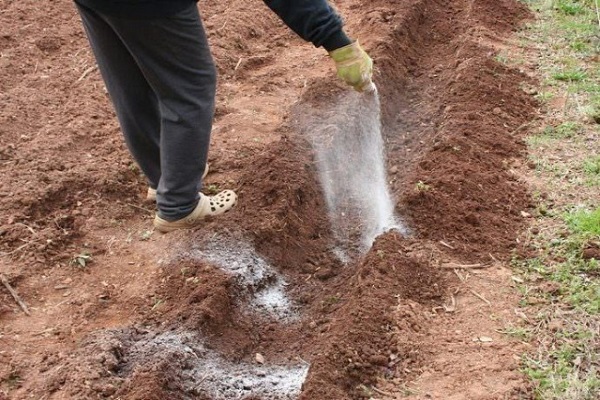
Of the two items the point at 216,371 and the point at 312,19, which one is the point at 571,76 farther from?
the point at 216,371

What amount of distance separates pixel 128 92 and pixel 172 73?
347mm

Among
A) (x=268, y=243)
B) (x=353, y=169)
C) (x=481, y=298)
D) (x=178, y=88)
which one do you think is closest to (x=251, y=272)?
(x=268, y=243)

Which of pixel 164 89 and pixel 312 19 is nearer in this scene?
pixel 312 19

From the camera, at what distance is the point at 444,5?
6180mm

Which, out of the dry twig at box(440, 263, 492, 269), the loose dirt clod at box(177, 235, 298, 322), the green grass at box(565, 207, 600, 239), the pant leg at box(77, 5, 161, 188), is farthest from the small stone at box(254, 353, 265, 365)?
the green grass at box(565, 207, 600, 239)

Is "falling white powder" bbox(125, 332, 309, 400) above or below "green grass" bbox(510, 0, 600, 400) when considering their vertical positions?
below

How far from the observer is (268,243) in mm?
3715

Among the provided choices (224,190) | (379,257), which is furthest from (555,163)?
(224,190)

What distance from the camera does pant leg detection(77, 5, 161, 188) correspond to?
128 inches

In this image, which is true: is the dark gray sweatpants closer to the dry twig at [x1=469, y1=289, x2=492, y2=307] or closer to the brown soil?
the brown soil

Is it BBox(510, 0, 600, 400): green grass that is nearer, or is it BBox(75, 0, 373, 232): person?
BBox(510, 0, 600, 400): green grass

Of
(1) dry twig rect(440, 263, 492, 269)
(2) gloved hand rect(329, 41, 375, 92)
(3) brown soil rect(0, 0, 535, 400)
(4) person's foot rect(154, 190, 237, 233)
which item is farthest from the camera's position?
(4) person's foot rect(154, 190, 237, 233)

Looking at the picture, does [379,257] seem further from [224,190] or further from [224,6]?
[224,6]

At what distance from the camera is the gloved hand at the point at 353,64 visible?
3.29 metres
